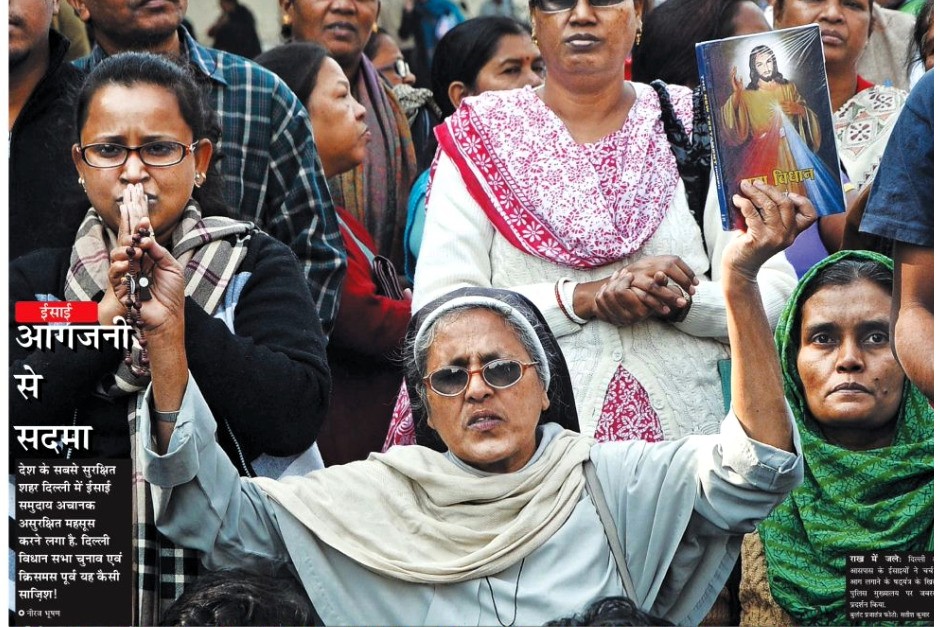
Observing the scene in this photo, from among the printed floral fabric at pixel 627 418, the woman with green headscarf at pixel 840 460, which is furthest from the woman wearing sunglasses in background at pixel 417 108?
the woman with green headscarf at pixel 840 460

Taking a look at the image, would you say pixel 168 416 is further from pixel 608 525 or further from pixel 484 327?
pixel 608 525

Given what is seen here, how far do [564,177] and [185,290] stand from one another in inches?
45.9

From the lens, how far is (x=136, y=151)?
17.8ft

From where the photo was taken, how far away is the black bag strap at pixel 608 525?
16.5ft

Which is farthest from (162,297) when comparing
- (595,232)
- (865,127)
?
(865,127)

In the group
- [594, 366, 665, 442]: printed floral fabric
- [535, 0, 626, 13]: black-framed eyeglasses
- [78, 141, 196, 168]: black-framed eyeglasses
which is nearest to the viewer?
[78, 141, 196, 168]: black-framed eyeglasses

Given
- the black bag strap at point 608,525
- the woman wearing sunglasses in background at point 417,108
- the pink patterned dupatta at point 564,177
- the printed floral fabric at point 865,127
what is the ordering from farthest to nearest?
the woman wearing sunglasses in background at point 417,108 → the printed floral fabric at point 865,127 → the pink patterned dupatta at point 564,177 → the black bag strap at point 608,525

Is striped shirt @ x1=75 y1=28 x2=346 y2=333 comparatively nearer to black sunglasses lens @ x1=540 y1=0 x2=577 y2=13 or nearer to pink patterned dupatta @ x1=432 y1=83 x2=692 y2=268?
pink patterned dupatta @ x1=432 y1=83 x2=692 y2=268

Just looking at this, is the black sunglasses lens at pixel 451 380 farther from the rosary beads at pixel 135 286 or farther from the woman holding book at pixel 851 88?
the woman holding book at pixel 851 88

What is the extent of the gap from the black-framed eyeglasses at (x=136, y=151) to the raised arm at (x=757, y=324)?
154 cm

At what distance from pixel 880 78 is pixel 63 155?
2724 millimetres

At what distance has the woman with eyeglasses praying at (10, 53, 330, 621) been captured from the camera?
17.0 ft

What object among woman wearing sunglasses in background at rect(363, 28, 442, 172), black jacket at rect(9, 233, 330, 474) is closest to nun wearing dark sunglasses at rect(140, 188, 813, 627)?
black jacket at rect(9, 233, 330, 474)

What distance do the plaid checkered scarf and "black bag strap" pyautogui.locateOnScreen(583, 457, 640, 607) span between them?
1.05 m
